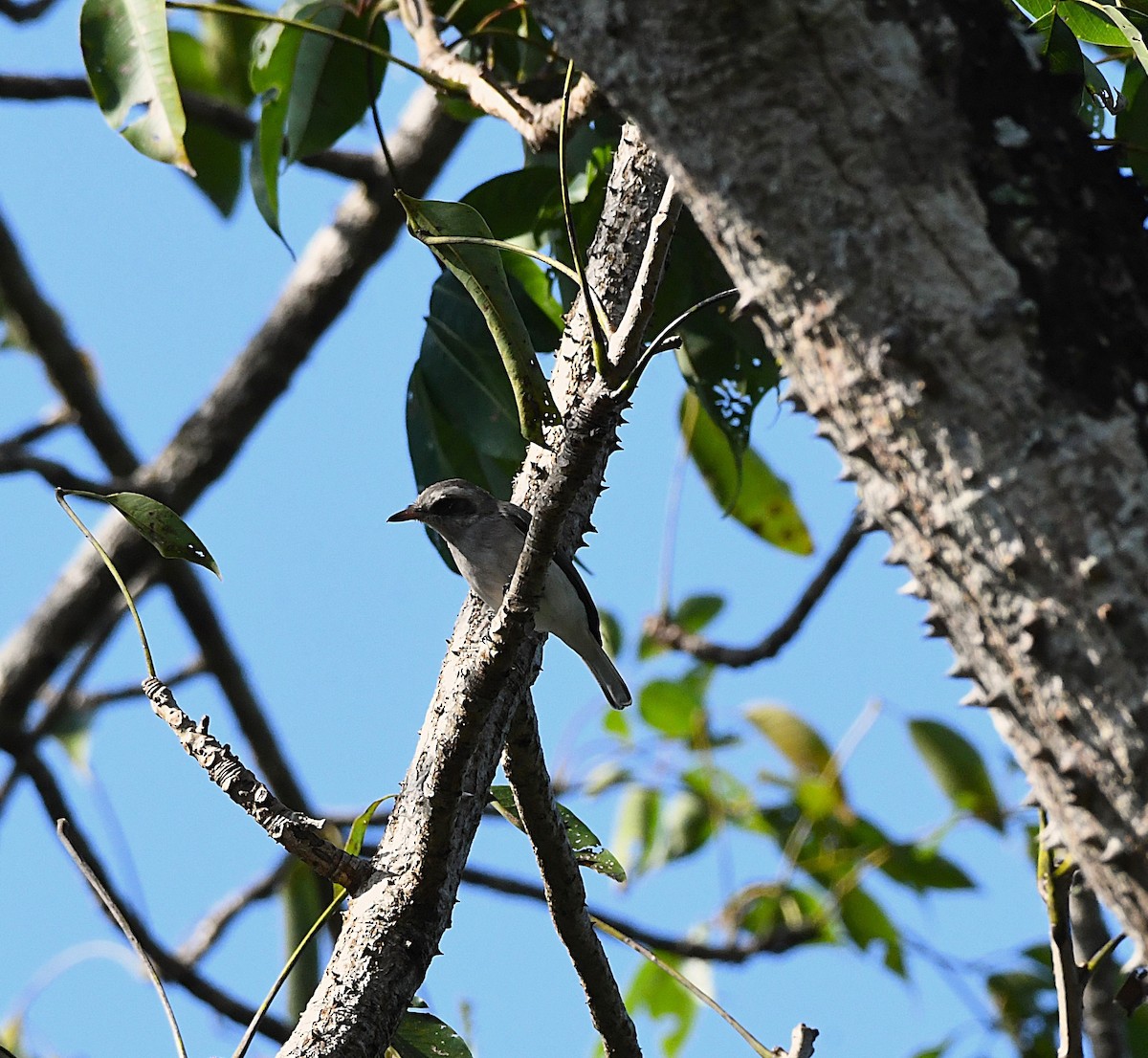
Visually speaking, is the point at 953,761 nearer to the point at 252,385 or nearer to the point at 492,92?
the point at 492,92

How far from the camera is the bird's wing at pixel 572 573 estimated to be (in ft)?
11.3

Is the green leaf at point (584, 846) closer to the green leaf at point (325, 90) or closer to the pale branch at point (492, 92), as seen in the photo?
the pale branch at point (492, 92)

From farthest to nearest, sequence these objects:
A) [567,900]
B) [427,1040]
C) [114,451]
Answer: [114,451], [567,900], [427,1040]

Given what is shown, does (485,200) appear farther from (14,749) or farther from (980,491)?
(14,749)

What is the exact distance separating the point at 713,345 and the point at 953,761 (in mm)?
2834

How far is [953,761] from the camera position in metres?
5.80

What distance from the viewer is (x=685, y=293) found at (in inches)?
149

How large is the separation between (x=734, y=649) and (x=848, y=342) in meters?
4.57

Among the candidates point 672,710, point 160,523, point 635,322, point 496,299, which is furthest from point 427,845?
point 672,710

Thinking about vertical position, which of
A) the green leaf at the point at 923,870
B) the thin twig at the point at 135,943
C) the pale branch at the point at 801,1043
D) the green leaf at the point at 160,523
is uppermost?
the green leaf at the point at 923,870

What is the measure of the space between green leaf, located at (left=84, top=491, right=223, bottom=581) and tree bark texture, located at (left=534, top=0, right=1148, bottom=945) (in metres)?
1.52

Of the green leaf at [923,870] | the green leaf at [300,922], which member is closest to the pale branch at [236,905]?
the green leaf at [300,922]

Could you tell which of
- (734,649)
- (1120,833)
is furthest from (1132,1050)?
(1120,833)

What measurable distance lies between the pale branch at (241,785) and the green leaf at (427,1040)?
52 cm
